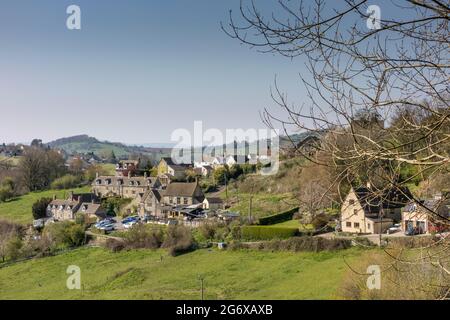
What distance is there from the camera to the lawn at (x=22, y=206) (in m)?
41.6

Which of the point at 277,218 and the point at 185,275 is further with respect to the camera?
the point at 277,218

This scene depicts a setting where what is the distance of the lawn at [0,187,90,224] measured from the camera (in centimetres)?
4159

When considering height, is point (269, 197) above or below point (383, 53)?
below

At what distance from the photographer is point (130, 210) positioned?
41.2 m

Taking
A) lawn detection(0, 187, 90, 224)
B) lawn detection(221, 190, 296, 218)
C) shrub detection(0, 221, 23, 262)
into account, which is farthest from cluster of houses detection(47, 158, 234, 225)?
shrub detection(0, 221, 23, 262)

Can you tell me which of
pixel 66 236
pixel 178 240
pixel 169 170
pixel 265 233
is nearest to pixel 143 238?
pixel 178 240

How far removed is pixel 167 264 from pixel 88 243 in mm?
9046

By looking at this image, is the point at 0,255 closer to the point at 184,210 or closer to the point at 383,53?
the point at 184,210

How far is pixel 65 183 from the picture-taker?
186ft

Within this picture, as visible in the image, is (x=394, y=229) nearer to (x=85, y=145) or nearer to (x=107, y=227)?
(x=107, y=227)

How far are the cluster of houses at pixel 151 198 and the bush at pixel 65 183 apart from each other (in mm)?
7839

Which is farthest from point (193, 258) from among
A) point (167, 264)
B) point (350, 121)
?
point (350, 121)

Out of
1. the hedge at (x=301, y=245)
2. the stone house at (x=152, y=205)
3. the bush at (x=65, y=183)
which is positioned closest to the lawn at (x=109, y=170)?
the bush at (x=65, y=183)

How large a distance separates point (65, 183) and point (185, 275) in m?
38.9
